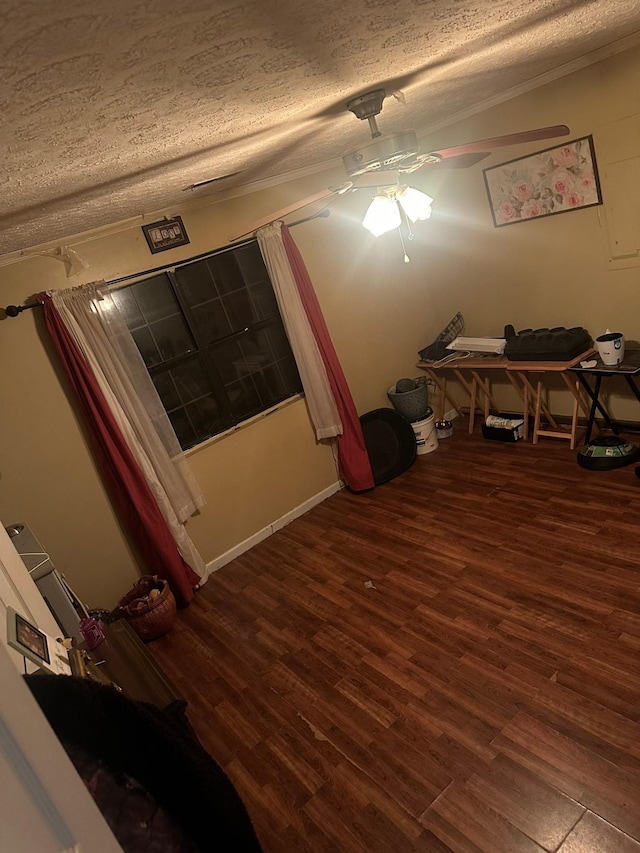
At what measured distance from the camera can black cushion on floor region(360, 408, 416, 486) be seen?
4.69 metres

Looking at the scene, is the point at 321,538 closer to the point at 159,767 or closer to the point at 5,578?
the point at 5,578

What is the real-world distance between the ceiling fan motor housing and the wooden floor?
2221mm

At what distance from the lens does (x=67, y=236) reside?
3.31 metres

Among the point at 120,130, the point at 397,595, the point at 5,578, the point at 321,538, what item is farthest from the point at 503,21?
the point at 321,538


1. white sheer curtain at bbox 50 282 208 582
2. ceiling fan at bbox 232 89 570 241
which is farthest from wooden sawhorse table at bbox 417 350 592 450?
white sheer curtain at bbox 50 282 208 582

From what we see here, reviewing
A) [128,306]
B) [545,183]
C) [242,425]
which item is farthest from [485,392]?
[128,306]

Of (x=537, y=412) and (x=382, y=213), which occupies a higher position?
(x=382, y=213)

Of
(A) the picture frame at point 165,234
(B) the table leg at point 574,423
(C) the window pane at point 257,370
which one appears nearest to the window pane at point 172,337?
(C) the window pane at point 257,370

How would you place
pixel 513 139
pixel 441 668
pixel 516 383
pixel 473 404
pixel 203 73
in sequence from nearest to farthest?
pixel 203 73 → pixel 513 139 → pixel 441 668 → pixel 516 383 → pixel 473 404

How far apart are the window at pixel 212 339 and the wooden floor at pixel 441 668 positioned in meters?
1.16

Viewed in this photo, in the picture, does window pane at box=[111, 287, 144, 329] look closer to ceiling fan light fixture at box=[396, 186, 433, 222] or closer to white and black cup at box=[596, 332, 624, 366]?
ceiling fan light fixture at box=[396, 186, 433, 222]

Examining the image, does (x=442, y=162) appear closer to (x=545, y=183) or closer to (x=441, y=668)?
(x=545, y=183)

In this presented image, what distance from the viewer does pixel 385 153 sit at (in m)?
2.04

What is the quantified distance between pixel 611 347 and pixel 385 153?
7.67ft
